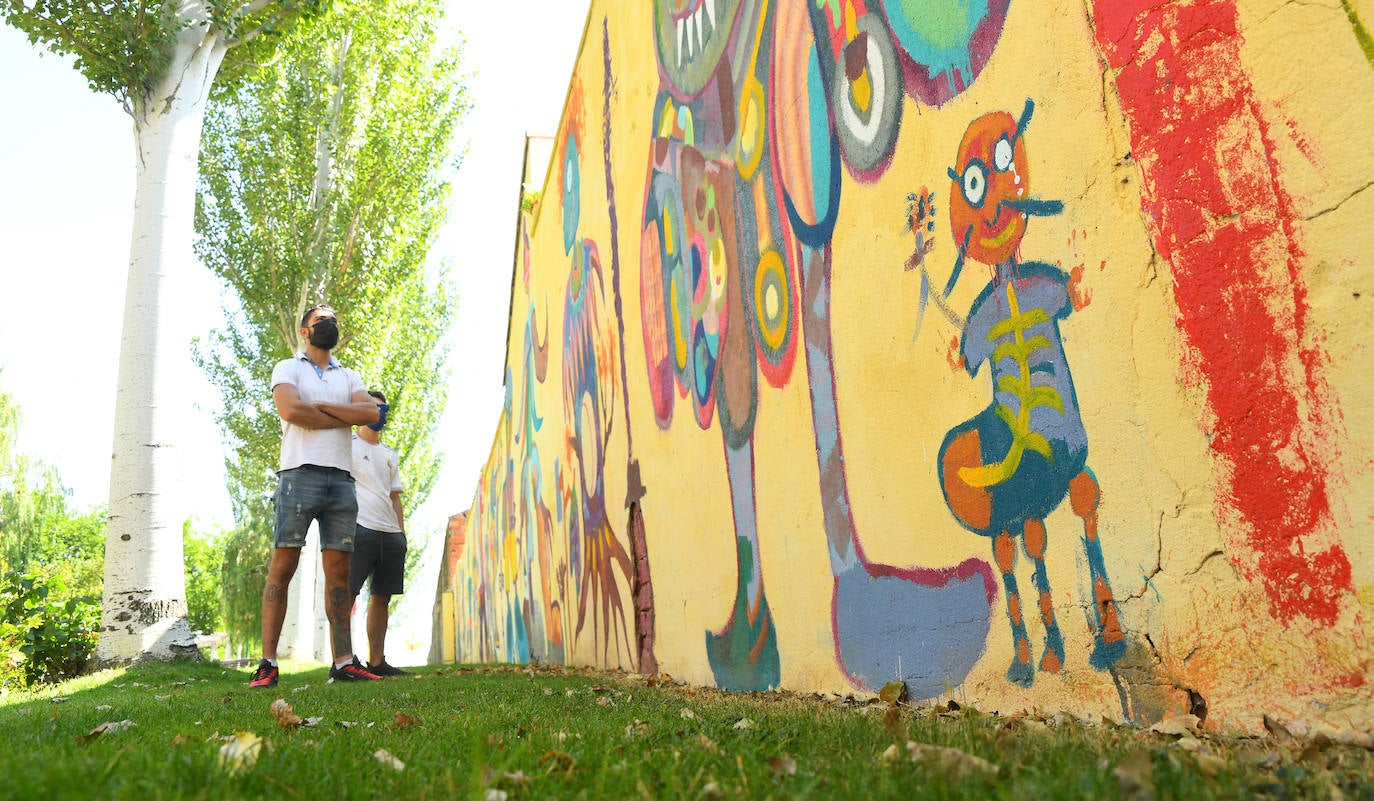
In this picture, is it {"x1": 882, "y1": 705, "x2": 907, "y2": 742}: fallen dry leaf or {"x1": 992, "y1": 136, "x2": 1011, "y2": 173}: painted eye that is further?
{"x1": 992, "y1": 136, "x2": 1011, "y2": 173}: painted eye

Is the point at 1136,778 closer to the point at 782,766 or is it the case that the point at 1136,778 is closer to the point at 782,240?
the point at 782,766

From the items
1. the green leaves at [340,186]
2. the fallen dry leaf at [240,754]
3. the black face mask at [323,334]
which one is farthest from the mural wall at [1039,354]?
the green leaves at [340,186]

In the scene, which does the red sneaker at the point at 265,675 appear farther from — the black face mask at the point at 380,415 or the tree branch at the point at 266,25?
the tree branch at the point at 266,25

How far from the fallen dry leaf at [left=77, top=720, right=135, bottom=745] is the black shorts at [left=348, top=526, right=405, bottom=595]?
11.1 ft

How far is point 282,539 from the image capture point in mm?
4316

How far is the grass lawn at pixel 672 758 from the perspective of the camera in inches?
44.4

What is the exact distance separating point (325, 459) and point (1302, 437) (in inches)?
160

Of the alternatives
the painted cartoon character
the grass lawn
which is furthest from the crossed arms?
the painted cartoon character

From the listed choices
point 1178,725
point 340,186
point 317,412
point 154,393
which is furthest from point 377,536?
point 340,186

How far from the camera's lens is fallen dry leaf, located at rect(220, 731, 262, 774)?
134cm

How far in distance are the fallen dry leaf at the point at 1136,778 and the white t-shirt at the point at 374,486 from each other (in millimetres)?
5273

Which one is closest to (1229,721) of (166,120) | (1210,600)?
(1210,600)

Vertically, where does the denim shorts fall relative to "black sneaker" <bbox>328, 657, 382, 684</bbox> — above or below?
above

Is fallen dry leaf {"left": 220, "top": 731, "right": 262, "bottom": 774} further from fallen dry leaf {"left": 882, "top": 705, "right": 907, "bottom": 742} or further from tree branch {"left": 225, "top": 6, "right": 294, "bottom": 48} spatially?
tree branch {"left": 225, "top": 6, "right": 294, "bottom": 48}
